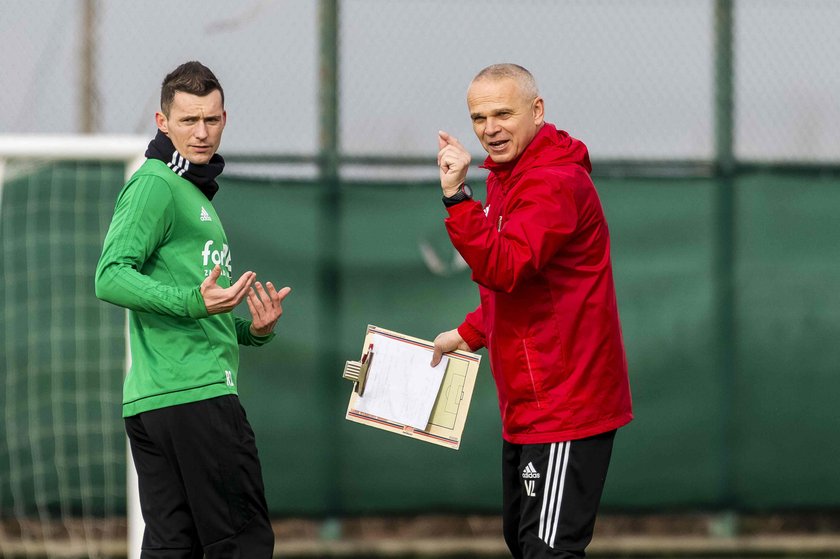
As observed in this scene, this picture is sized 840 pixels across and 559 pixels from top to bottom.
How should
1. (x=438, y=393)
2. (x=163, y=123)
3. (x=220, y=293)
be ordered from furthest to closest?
(x=438, y=393) < (x=163, y=123) < (x=220, y=293)

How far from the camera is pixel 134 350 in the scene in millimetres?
3676

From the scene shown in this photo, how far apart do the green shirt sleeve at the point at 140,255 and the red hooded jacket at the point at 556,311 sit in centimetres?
83

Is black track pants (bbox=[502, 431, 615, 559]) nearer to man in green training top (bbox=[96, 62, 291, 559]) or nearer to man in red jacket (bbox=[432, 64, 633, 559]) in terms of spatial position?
man in red jacket (bbox=[432, 64, 633, 559])

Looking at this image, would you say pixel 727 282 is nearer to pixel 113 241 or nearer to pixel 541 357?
pixel 541 357

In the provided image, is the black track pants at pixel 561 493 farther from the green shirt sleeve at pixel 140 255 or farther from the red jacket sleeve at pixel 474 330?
the green shirt sleeve at pixel 140 255

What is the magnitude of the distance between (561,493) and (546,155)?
1019 mm

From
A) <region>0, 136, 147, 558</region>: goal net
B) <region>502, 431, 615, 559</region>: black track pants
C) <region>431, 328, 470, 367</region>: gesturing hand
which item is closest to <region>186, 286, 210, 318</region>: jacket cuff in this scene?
<region>431, 328, 470, 367</region>: gesturing hand

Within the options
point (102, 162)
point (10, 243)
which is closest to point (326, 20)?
point (102, 162)

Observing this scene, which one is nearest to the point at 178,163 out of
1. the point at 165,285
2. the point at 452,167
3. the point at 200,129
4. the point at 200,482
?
the point at 200,129

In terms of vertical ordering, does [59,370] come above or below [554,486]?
above

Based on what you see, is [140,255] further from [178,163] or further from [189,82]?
[189,82]

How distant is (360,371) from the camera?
4.06 meters

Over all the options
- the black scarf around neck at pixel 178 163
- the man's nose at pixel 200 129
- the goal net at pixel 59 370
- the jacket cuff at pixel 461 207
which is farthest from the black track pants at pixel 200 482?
the goal net at pixel 59 370

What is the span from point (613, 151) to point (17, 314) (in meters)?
3.28
